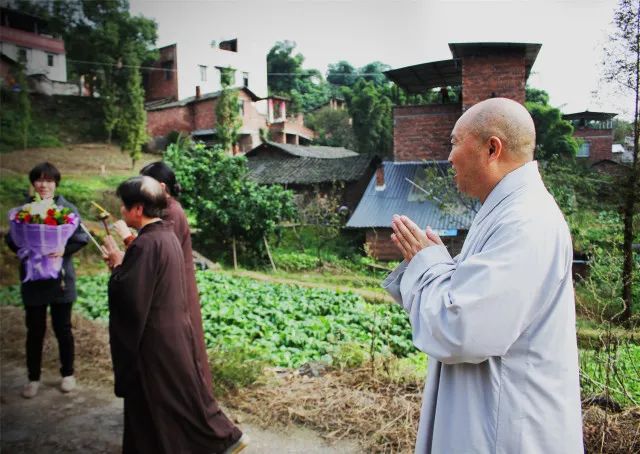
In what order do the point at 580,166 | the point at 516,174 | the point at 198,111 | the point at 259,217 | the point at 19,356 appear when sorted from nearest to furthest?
the point at 516,174 → the point at 580,166 → the point at 19,356 → the point at 198,111 → the point at 259,217

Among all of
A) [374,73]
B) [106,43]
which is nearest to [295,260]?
[374,73]

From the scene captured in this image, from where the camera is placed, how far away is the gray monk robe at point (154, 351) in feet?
7.48

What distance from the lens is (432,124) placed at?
12.0 feet

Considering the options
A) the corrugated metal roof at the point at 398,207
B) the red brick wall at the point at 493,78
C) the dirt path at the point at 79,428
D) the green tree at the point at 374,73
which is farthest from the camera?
the green tree at the point at 374,73

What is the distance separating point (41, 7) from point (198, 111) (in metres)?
1.76

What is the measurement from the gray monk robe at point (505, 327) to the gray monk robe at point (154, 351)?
139cm

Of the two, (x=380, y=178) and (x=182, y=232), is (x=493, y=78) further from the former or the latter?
(x=182, y=232)

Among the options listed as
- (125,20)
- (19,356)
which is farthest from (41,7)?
(19,356)

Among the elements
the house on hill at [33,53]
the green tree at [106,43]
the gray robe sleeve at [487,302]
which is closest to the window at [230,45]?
the green tree at [106,43]

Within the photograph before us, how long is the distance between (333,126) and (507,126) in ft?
13.3

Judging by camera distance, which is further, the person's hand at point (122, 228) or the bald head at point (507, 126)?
the person's hand at point (122, 228)

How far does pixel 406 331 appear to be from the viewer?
15.5 ft

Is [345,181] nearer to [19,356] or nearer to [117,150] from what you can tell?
[117,150]

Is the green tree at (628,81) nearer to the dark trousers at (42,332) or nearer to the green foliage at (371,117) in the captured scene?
the green foliage at (371,117)
